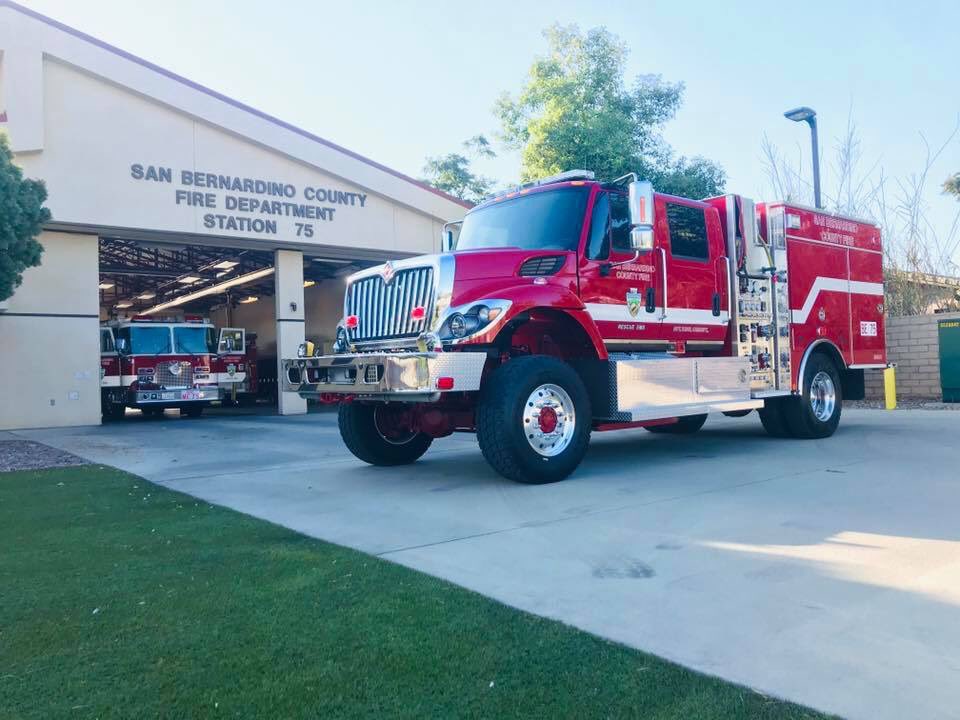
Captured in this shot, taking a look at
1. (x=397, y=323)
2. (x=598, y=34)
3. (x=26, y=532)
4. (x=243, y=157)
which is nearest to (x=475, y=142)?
(x=598, y=34)

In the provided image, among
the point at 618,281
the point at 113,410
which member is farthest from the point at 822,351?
the point at 113,410

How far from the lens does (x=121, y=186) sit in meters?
16.7

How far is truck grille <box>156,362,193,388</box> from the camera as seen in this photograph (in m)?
19.0

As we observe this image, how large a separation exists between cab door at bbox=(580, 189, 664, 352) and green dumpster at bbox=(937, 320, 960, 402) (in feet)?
31.1

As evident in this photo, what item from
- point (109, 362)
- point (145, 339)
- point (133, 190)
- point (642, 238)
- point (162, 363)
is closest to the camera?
point (642, 238)

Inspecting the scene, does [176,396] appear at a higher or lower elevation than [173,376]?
lower

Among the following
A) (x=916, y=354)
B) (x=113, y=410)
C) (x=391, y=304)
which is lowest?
(x=113, y=410)

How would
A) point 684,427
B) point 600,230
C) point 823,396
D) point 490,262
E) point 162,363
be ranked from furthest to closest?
point 162,363
point 684,427
point 823,396
point 600,230
point 490,262

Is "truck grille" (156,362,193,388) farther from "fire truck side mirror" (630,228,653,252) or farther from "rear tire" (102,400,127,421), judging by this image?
"fire truck side mirror" (630,228,653,252)

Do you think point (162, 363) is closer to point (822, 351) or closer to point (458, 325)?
point (458, 325)

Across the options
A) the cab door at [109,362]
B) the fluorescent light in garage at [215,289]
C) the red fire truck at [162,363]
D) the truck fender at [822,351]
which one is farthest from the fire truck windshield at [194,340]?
the truck fender at [822,351]

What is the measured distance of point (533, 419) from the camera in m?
6.79

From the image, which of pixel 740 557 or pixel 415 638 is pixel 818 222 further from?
pixel 415 638

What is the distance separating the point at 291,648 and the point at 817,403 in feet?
28.9
